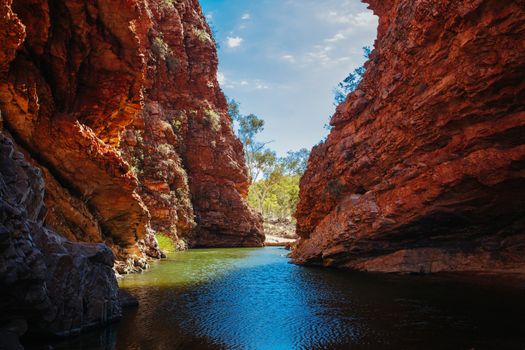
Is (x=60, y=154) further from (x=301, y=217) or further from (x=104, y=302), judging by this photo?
(x=301, y=217)

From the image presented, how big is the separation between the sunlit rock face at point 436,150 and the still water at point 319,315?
304cm

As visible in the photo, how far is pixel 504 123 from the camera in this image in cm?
1543

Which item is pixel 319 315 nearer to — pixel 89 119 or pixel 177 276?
pixel 177 276

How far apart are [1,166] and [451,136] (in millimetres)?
18696

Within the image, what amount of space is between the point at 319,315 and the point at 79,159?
13244 millimetres

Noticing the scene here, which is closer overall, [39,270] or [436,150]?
[39,270]

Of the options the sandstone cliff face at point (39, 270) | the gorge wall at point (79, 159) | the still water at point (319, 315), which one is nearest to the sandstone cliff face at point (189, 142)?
the gorge wall at point (79, 159)

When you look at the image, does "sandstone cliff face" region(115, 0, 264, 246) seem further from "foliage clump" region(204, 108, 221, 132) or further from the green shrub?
the green shrub

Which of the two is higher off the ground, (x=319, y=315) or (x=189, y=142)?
(x=189, y=142)

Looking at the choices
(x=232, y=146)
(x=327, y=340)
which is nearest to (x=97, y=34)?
(x=327, y=340)

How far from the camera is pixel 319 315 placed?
1114 centimetres

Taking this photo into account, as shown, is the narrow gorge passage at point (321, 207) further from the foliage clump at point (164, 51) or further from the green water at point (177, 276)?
the foliage clump at point (164, 51)

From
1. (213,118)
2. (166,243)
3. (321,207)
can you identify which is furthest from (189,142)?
(321,207)

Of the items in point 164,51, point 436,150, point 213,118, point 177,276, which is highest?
point 164,51
